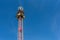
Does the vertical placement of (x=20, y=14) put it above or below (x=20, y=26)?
above

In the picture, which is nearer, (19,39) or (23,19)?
(19,39)

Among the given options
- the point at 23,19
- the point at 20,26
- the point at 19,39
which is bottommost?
the point at 19,39

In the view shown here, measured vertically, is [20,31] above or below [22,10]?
below

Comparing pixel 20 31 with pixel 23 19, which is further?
pixel 23 19

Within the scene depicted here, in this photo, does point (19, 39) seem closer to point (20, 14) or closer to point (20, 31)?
point (20, 31)

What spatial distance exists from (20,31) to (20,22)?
658cm

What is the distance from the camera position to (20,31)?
97.4 m

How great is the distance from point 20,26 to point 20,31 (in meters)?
3.78

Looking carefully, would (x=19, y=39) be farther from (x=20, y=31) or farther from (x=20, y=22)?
(x=20, y=22)

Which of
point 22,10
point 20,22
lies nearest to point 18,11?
point 22,10

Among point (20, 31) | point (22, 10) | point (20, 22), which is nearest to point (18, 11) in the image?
point (22, 10)

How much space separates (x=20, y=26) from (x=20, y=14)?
27.9 feet

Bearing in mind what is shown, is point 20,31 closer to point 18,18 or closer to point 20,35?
point 20,35

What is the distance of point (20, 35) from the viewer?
9631cm
